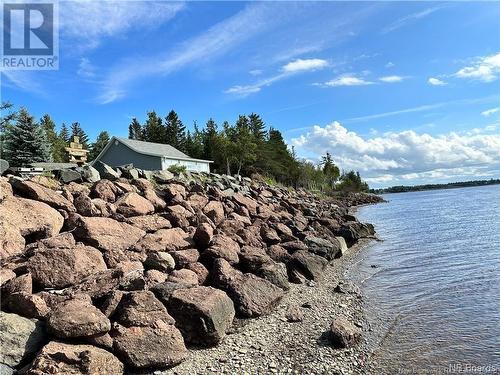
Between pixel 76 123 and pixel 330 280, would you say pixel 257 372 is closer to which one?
pixel 330 280

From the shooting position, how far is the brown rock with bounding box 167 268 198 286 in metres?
10.1

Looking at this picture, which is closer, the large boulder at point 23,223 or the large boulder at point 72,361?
the large boulder at point 72,361

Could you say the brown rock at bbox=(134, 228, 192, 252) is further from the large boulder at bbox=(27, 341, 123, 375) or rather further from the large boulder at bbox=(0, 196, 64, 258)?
the large boulder at bbox=(27, 341, 123, 375)

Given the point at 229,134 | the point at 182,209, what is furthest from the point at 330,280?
the point at 229,134

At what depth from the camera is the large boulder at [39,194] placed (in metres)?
12.4

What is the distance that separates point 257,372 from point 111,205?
9.11m

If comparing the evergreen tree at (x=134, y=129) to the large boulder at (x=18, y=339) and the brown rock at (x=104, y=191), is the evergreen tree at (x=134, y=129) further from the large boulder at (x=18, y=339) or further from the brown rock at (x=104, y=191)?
the large boulder at (x=18, y=339)

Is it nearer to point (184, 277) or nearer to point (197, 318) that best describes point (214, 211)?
point (184, 277)

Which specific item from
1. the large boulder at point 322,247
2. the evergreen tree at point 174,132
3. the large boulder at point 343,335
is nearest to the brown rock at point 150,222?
the large boulder at point 322,247

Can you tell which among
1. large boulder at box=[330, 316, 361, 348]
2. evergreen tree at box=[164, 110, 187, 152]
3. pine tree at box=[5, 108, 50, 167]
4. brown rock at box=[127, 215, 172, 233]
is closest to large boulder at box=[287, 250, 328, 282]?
large boulder at box=[330, 316, 361, 348]

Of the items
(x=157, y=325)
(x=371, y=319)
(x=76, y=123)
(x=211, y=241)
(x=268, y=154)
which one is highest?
(x=76, y=123)

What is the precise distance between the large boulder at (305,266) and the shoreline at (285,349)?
280 centimetres

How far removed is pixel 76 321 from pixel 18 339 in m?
1.01

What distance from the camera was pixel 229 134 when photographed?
67000mm
